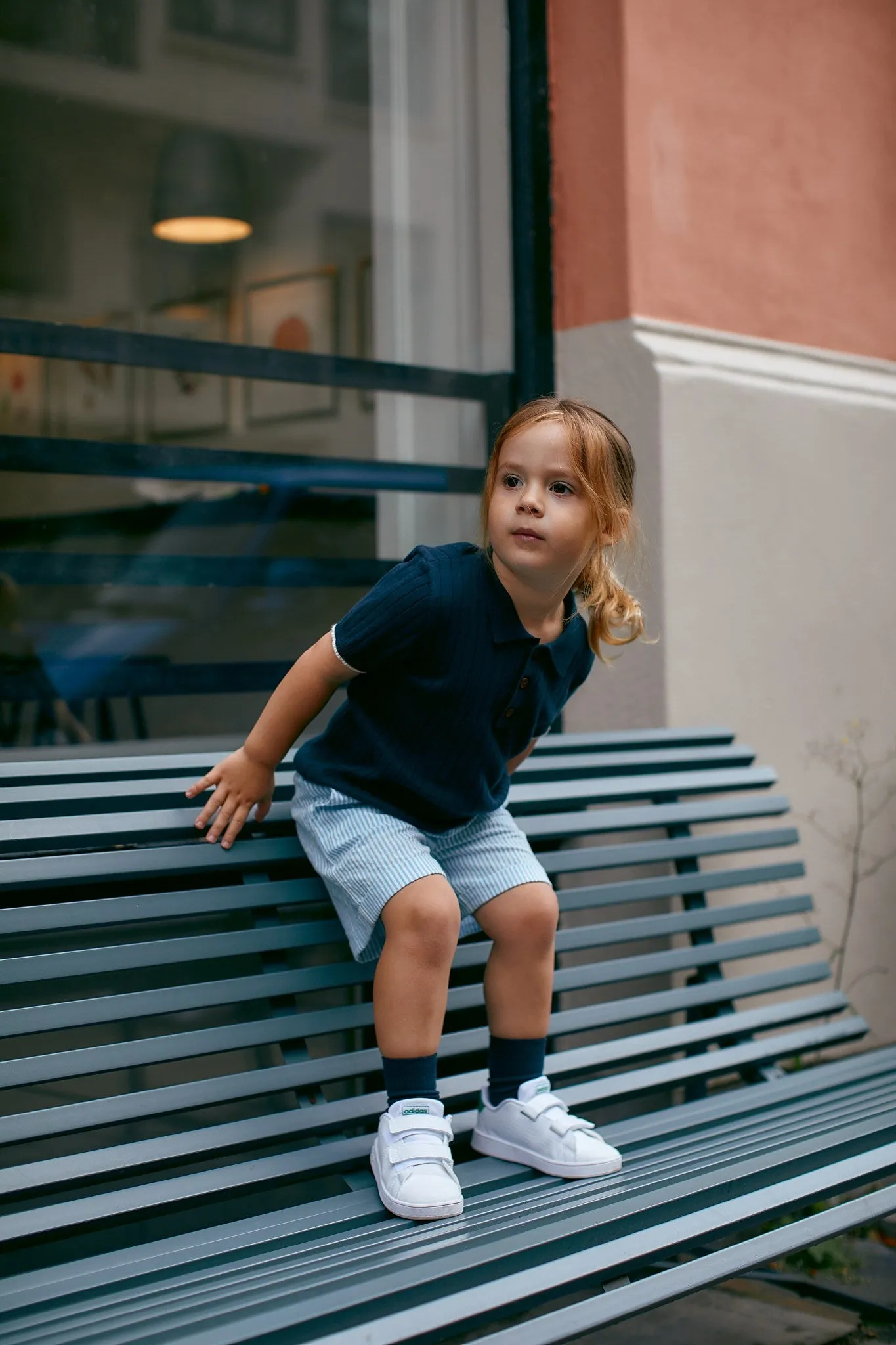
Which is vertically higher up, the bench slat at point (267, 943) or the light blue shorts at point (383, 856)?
the light blue shorts at point (383, 856)

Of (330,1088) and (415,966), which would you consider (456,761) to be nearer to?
(415,966)

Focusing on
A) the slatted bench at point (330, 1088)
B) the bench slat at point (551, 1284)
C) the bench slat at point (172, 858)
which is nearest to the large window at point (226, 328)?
the slatted bench at point (330, 1088)

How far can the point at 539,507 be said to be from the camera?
7.13 ft

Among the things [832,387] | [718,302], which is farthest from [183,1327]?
[832,387]

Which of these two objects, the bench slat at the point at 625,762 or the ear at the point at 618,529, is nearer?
the ear at the point at 618,529

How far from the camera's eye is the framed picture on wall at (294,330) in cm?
346

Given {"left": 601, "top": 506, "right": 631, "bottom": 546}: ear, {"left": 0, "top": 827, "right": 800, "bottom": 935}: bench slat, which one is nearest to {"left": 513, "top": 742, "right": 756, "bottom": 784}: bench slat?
{"left": 0, "top": 827, "right": 800, "bottom": 935}: bench slat

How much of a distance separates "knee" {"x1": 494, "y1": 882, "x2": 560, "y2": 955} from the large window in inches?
47.1

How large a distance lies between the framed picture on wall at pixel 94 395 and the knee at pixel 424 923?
1539 millimetres

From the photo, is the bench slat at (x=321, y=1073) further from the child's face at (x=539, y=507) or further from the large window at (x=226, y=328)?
the large window at (x=226, y=328)

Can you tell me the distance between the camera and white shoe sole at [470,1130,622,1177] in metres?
2.15

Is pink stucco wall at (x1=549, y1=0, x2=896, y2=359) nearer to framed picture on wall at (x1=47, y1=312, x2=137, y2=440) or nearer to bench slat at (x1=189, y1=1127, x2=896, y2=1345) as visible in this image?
framed picture on wall at (x1=47, y1=312, x2=137, y2=440)

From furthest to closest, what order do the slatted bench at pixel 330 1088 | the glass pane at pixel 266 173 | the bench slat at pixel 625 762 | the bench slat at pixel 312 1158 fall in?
the glass pane at pixel 266 173, the bench slat at pixel 625 762, the bench slat at pixel 312 1158, the slatted bench at pixel 330 1088

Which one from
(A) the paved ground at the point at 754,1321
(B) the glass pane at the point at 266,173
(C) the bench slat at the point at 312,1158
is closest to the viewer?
(C) the bench slat at the point at 312,1158
